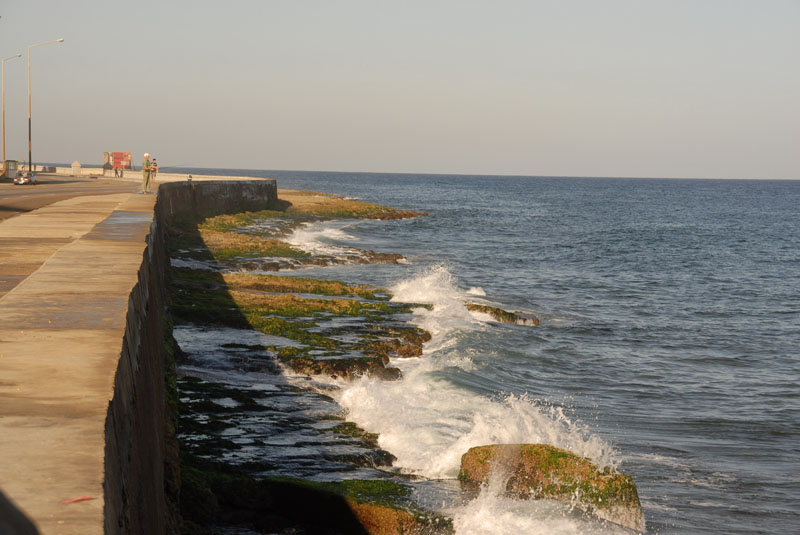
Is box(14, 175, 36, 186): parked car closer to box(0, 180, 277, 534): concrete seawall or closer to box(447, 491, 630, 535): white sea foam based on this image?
box(0, 180, 277, 534): concrete seawall

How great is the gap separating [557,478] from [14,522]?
7.17m

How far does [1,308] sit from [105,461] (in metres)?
3.46

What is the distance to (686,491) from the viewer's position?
10266 mm

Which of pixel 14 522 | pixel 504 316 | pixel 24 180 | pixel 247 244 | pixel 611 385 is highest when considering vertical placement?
pixel 24 180

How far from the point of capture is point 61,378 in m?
4.21

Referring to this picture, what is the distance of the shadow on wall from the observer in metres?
2.49

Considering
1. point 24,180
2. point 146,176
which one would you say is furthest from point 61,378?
point 24,180

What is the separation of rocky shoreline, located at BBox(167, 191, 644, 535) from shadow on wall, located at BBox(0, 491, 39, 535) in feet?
16.4

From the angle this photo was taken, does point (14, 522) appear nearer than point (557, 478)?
Result: Yes

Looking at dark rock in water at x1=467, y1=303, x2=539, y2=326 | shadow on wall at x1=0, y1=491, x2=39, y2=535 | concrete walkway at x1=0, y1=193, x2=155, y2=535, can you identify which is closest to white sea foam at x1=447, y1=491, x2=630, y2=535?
concrete walkway at x1=0, y1=193, x2=155, y2=535

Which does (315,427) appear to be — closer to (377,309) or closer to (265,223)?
(377,309)

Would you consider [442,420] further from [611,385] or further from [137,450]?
[137,450]

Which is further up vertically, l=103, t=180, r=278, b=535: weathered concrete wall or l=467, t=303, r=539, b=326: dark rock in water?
l=103, t=180, r=278, b=535: weathered concrete wall

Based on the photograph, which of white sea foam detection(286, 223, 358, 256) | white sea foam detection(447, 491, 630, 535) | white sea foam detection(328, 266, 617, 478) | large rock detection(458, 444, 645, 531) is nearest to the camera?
white sea foam detection(447, 491, 630, 535)
